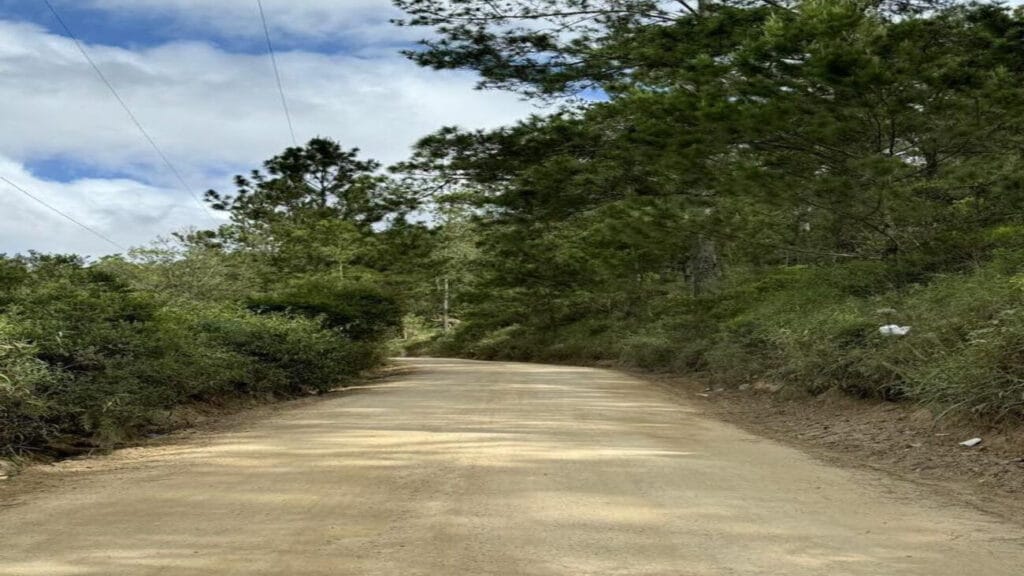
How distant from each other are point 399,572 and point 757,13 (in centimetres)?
1420

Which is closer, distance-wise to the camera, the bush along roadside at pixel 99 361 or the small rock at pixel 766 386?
the bush along roadside at pixel 99 361

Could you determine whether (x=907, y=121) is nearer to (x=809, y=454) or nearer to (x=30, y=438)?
→ (x=809, y=454)

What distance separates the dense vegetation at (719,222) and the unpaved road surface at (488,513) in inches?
72.9

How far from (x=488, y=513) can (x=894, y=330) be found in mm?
7700

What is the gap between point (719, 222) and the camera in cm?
1709

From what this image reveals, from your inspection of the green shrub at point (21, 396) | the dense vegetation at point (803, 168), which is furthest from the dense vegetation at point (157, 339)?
the dense vegetation at point (803, 168)

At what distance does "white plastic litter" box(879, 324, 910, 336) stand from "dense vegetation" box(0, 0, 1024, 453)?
9 cm

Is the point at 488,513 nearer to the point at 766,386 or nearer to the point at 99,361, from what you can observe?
the point at 99,361

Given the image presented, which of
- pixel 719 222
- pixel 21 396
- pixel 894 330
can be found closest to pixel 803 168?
pixel 719 222

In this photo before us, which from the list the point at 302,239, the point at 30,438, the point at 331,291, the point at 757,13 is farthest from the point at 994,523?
the point at 302,239

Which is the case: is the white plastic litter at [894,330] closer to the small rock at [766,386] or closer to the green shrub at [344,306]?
the small rock at [766,386]

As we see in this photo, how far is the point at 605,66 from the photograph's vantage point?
21.2 meters

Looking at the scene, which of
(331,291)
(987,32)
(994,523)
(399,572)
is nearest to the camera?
(399,572)

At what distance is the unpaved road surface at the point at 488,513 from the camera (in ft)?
15.1
